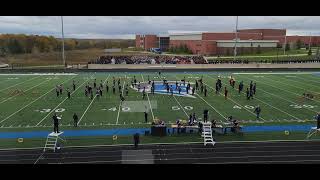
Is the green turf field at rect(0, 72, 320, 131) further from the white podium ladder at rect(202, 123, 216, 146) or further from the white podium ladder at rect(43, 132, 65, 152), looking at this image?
the white podium ladder at rect(202, 123, 216, 146)

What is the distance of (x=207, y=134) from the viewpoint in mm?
13969

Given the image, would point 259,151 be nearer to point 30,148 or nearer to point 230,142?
point 230,142

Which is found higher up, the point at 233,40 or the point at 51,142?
the point at 233,40

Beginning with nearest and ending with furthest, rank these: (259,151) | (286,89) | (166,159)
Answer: (166,159), (259,151), (286,89)

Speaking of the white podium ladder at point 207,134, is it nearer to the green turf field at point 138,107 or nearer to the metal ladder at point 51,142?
the green turf field at point 138,107

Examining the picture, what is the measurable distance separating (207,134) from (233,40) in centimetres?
5000

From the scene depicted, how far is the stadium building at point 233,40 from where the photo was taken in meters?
62.1

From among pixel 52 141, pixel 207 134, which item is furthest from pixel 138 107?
pixel 52 141

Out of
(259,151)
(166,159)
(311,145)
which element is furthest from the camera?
(311,145)

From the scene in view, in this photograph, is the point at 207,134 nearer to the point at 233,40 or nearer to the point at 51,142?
the point at 51,142
